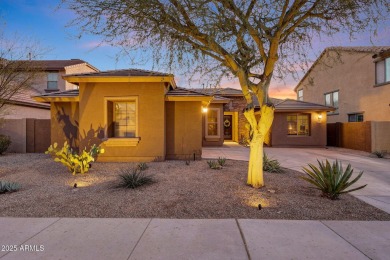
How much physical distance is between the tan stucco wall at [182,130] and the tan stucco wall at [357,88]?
27.5 feet

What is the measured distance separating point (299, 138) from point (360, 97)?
19.5ft

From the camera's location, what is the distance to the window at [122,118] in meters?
10.4

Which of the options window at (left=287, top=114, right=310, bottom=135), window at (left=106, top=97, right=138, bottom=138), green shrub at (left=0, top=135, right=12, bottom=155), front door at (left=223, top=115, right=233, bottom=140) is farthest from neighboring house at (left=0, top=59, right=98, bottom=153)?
window at (left=287, top=114, right=310, bottom=135)

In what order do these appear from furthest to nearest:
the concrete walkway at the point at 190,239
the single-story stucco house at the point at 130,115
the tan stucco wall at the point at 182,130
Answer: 1. the tan stucco wall at the point at 182,130
2. the single-story stucco house at the point at 130,115
3. the concrete walkway at the point at 190,239

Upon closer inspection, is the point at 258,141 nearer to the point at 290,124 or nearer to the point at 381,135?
the point at 381,135

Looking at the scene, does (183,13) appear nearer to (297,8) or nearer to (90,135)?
(297,8)

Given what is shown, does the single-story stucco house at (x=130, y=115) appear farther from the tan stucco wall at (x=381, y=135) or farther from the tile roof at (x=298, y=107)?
the tan stucco wall at (x=381, y=135)

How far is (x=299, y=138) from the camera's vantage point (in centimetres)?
1761

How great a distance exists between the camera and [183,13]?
5598 millimetres

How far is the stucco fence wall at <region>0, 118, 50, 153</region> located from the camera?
13461 millimetres

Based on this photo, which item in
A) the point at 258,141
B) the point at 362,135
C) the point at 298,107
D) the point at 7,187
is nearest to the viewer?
the point at 7,187

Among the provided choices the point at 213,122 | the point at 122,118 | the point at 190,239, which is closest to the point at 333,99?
the point at 213,122

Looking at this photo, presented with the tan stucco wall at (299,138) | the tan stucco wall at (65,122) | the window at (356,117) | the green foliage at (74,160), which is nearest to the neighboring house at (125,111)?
the tan stucco wall at (65,122)

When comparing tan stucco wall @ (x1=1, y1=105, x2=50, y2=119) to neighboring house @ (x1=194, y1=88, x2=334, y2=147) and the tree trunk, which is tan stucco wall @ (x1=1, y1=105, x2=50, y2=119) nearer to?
neighboring house @ (x1=194, y1=88, x2=334, y2=147)
